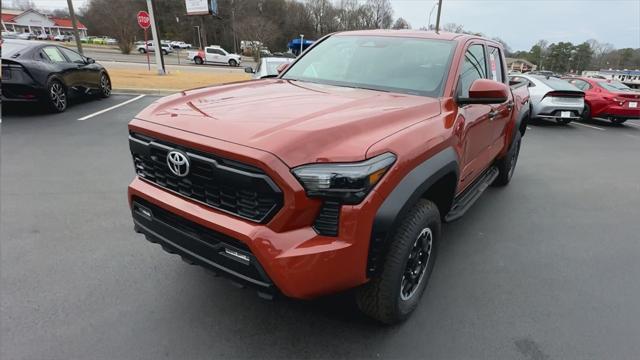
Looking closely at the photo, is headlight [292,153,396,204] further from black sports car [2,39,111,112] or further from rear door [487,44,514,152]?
black sports car [2,39,111,112]

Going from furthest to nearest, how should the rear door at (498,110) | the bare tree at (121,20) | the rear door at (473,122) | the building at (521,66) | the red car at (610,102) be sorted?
the building at (521,66), the bare tree at (121,20), the red car at (610,102), the rear door at (498,110), the rear door at (473,122)

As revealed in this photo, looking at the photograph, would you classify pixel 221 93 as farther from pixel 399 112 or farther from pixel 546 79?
pixel 546 79

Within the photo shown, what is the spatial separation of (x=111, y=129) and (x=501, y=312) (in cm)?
731

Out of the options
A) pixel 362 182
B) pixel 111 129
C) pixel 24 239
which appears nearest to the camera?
pixel 362 182

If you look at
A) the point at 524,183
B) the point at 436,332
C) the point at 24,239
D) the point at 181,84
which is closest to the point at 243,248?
the point at 436,332

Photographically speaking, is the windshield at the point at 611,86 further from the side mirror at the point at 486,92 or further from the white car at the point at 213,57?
the white car at the point at 213,57

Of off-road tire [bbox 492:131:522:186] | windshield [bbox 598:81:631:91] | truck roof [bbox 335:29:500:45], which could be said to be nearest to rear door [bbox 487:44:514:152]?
off-road tire [bbox 492:131:522:186]

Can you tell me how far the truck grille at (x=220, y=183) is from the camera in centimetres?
181

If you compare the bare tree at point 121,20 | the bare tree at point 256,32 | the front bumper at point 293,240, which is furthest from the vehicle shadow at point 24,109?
the bare tree at point 256,32

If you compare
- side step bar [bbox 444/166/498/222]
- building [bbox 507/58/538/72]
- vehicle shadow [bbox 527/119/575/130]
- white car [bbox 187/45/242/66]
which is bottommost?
building [bbox 507/58/538/72]

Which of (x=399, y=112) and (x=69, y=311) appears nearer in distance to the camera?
(x=399, y=112)

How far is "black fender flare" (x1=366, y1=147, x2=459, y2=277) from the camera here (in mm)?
1906

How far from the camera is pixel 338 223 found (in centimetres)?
183

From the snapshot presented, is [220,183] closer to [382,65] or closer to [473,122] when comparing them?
[382,65]
